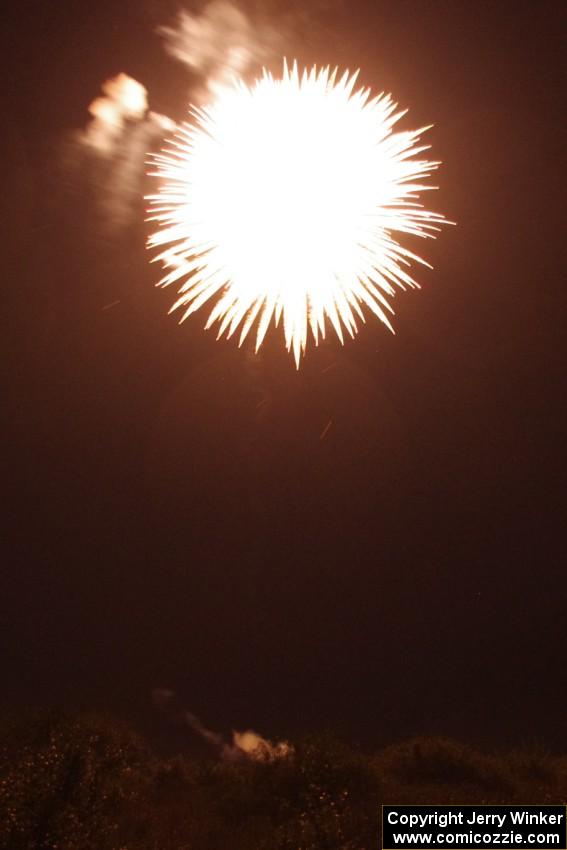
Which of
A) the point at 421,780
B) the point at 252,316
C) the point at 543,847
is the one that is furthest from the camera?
the point at 421,780

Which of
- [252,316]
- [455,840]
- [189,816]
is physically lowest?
[189,816]

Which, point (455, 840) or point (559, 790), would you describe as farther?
point (559, 790)

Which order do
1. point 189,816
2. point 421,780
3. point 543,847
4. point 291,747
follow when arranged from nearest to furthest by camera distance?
point 543,847 → point 189,816 → point 421,780 → point 291,747

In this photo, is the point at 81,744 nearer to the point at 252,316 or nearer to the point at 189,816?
the point at 189,816

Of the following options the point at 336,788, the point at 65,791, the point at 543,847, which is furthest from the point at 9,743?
the point at 543,847

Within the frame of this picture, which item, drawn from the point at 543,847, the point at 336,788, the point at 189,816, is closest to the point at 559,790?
the point at 543,847

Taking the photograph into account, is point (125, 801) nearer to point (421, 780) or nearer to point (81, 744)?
point (81, 744)

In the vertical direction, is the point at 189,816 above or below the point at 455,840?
below
